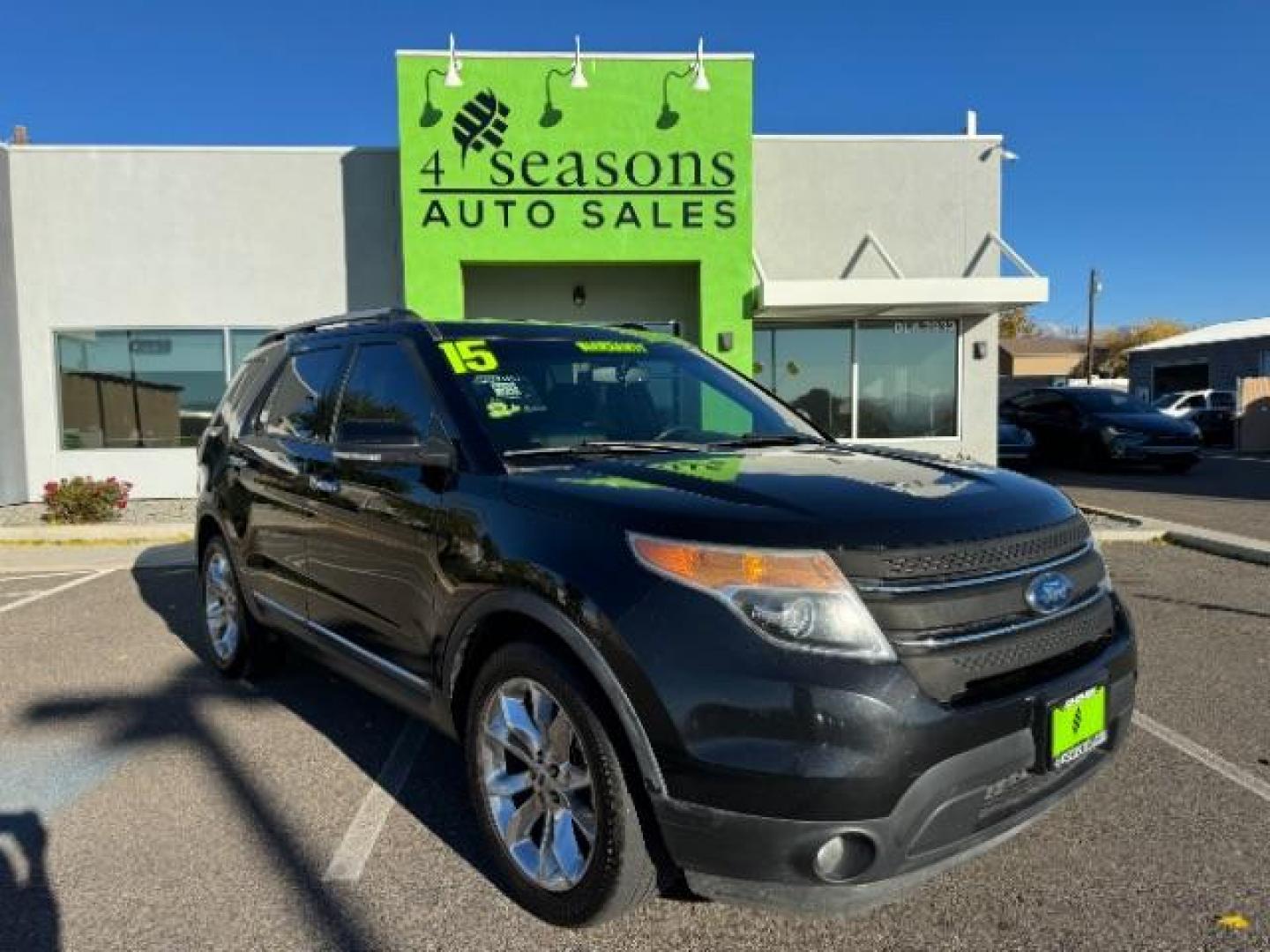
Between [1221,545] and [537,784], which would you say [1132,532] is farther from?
[537,784]

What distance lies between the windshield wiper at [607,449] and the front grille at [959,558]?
1.10 m

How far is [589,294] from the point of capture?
1384cm

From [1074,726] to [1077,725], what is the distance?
0.02m

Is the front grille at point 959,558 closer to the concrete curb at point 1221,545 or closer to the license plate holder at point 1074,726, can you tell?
the license plate holder at point 1074,726

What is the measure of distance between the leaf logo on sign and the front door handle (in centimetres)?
944

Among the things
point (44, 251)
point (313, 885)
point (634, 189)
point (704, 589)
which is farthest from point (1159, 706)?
point (44, 251)

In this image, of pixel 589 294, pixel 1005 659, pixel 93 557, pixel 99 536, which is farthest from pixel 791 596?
pixel 589 294

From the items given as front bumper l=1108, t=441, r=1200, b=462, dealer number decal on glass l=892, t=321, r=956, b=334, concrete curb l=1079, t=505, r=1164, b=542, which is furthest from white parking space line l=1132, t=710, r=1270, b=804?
front bumper l=1108, t=441, r=1200, b=462

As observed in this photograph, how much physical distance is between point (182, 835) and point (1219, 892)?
11.3ft

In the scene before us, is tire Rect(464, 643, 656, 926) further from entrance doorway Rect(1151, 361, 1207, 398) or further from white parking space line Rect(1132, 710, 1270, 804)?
entrance doorway Rect(1151, 361, 1207, 398)

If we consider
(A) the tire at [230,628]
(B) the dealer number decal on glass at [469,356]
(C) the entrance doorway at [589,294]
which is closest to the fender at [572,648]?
(B) the dealer number decal on glass at [469,356]

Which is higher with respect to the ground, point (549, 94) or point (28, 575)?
point (549, 94)

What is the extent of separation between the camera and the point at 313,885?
9.89 ft

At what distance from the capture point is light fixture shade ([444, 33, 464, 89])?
1205cm
